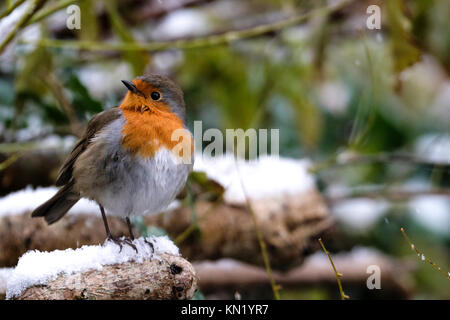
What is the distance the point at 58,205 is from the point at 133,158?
297mm

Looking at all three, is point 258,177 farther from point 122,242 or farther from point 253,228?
point 122,242

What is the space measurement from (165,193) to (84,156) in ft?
0.76

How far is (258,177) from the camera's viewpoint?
7.26ft

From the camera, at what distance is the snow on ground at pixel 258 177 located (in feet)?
6.78

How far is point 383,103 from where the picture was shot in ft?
10.3

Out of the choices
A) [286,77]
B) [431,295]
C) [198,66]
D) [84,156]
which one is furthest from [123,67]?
[431,295]

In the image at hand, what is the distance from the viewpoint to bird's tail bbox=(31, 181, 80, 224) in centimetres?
143

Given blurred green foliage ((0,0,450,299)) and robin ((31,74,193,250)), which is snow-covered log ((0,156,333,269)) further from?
robin ((31,74,193,250))

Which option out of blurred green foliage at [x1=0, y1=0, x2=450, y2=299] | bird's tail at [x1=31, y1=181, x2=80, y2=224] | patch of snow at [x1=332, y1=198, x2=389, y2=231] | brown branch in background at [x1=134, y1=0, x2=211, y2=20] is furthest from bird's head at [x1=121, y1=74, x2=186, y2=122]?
brown branch in background at [x1=134, y1=0, x2=211, y2=20]

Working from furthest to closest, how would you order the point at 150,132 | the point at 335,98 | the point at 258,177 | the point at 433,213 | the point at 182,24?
1. the point at 335,98
2. the point at 182,24
3. the point at 433,213
4. the point at 258,177
5. the point at 150,132

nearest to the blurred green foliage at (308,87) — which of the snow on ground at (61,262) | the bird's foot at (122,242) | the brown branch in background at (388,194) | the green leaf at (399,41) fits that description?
the green leaf at (399,41)

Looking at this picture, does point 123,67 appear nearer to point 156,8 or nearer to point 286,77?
point 156,8

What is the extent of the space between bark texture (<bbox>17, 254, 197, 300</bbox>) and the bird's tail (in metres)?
0.46

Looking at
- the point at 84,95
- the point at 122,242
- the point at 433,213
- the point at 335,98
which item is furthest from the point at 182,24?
the point at 122,242
